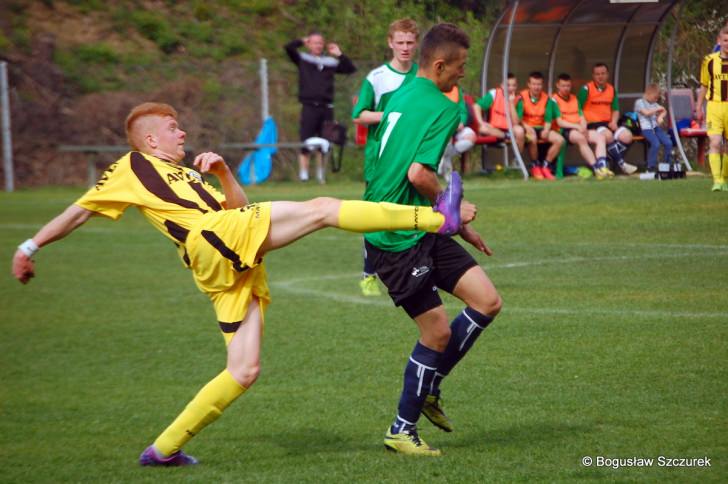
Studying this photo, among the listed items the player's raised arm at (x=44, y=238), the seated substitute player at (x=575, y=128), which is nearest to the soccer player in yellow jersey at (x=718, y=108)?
the seated substitute player at (x=575, y=128)

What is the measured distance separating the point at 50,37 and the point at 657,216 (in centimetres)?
2132

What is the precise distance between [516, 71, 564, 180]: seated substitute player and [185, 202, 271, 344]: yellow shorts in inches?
553

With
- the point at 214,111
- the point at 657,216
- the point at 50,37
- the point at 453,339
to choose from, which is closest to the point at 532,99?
the point at 657,216

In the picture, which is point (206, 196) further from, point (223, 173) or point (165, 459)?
point (165, 459)

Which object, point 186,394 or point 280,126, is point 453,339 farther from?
point 280,126

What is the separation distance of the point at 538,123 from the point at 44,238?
48.8 feet

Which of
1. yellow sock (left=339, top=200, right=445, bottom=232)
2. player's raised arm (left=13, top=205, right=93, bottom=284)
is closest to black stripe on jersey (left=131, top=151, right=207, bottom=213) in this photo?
player's raised arm (left=13, top=205, right=93, bottom=284)

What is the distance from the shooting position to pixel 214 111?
26984 millimetres

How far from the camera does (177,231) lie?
5941 mm

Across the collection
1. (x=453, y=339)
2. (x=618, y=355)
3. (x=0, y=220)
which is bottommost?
(x=0, y=220)

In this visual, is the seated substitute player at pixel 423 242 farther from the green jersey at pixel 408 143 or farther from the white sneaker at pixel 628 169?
the white sneaker at pixel 628 169

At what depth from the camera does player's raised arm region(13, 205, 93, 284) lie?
228 inches

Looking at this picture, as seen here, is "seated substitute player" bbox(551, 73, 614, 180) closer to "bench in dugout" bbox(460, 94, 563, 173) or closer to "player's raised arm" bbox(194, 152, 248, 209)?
"bench in dugout" bbox(460, 94, 563, 173)

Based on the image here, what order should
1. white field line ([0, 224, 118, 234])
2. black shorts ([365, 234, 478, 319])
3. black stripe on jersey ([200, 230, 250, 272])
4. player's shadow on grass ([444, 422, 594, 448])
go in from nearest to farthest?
black stripe on jersey ([200, 230, 250, 272]) → black shorts ([365, 234, 478, 319]) → player's shadow on grass ([444, 422, 594, 448]) → white field line ([0, 224, 118, 234])
